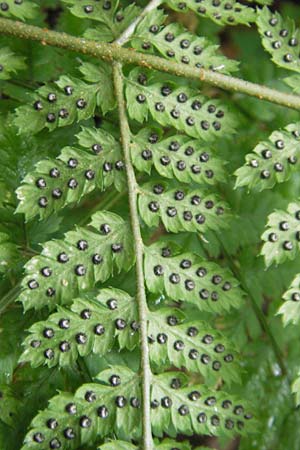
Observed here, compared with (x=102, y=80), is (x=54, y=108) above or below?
below

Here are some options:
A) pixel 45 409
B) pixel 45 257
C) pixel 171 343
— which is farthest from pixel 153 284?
pixel 45 409

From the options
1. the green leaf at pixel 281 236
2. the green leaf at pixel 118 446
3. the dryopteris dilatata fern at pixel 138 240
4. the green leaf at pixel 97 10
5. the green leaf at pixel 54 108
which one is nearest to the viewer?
the green leaf at pixel 118 446

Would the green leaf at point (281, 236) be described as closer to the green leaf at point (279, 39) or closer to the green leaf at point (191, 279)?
the green leaf at point (191, 279)

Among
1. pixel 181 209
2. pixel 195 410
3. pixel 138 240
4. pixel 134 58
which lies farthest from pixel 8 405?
pixel 134 58

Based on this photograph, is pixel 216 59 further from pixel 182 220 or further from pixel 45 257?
pixel 45 257

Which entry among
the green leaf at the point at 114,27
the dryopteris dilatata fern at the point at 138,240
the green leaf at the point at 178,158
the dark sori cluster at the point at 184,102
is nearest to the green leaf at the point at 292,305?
the dryopteris dilatata fern at the point at 138,240

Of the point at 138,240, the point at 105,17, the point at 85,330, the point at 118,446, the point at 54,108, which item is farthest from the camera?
the point at 105,17

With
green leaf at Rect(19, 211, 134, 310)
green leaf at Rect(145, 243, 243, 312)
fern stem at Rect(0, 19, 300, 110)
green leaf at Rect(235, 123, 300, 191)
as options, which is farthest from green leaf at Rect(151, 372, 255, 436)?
fern stem at Rect(0, 19, 300, 110)

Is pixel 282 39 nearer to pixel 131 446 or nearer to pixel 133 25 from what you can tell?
pixel 133 25
